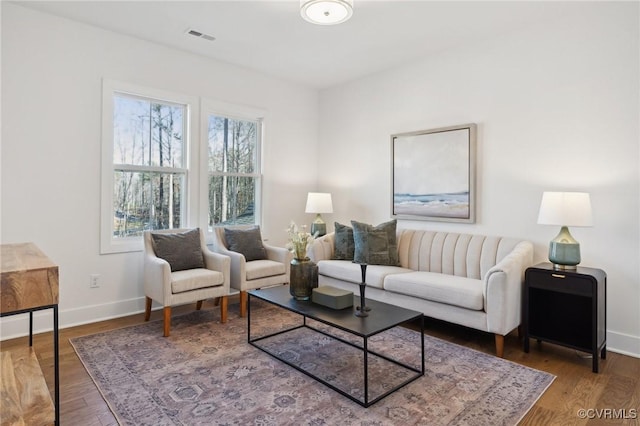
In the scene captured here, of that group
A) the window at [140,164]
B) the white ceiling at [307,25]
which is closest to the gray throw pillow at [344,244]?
the window at [140,164]

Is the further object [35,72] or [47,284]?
[35,72]

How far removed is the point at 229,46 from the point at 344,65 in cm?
136

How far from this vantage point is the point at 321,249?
14.4 feet

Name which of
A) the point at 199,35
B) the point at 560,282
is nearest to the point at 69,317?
the point at 199,35

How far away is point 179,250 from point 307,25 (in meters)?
2.46

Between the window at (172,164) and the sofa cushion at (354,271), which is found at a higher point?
→ the window at (172,164)

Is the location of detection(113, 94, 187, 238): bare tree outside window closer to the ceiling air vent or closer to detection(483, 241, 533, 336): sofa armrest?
the ceiling air vent

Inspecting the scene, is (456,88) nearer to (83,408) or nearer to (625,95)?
→ (625,95)

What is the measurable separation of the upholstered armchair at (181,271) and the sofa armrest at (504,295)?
91.0 inches

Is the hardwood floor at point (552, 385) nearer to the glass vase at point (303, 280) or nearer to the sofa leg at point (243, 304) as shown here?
the sofa leg at point (243, 304)


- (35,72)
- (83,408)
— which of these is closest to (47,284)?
(83,408)

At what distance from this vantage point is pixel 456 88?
406 centimetres

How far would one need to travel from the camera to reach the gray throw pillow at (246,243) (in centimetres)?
419

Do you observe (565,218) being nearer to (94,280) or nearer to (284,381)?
(284,381)
